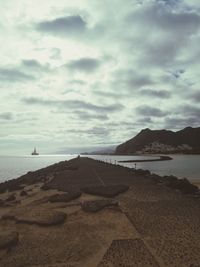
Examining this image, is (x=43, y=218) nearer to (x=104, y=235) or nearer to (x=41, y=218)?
(x=41, y=218)

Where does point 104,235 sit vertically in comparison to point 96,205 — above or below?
below

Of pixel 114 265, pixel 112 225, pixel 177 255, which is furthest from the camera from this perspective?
pixel 112 225

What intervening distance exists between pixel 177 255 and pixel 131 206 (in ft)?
18.6

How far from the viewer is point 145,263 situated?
23.3 ft

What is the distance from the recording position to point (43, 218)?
10734 mm

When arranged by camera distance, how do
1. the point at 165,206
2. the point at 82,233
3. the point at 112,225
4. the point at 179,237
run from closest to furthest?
the point at 179,237
the point at 82,233
the point at 112,225
the point at 165,206

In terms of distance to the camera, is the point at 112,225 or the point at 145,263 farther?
the point at 112,225

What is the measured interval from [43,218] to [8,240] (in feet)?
7.11

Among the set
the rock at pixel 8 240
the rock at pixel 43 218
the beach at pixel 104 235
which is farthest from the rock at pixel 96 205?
the rock at pixel 8 240

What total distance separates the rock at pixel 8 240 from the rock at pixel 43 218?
1508 mm

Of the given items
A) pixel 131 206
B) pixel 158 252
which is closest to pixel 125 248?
pixel 158 252

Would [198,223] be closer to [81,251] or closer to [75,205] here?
[81,251]

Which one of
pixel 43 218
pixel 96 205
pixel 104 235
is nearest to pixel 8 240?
pixel 43 218

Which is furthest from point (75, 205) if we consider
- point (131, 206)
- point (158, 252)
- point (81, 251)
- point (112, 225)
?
point (158, 252)
